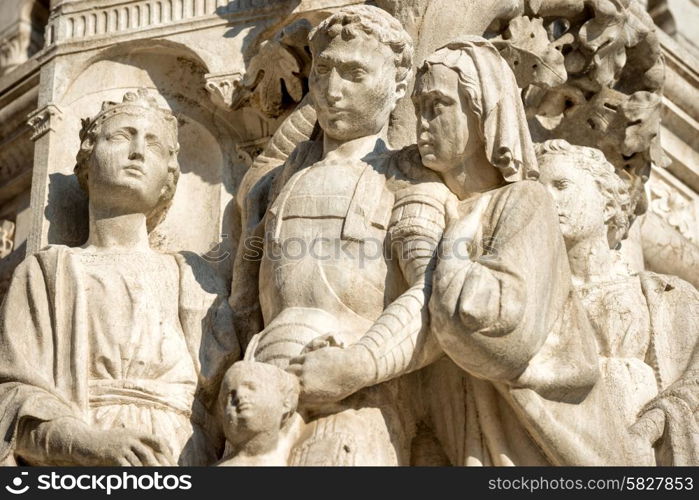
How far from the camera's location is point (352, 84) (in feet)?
27.8

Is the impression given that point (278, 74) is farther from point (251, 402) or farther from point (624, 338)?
point (251, 402)

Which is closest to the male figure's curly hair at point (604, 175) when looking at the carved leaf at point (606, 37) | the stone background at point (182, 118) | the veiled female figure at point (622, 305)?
the veiled female figure at point (622, 305)

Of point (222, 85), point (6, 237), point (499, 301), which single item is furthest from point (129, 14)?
point (499, 301)

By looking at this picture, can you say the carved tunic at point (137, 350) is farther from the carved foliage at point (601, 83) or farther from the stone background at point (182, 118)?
the carved foliage at point (601, 83)

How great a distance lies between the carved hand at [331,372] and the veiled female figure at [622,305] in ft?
3.99

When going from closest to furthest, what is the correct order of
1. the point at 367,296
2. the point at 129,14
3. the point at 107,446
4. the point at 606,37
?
the point at 107,446 → the point at 367,296 → the point at 606,37 → the point at 129,14

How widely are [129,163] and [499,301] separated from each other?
1.83 m

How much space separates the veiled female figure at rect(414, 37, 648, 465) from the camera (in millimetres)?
7754

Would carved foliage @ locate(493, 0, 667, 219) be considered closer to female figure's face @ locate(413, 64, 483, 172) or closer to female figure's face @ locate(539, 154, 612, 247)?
female figure's face @ locate(539, 154, 612, 247)

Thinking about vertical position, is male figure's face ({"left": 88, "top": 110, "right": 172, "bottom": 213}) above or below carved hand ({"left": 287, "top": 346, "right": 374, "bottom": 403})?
above

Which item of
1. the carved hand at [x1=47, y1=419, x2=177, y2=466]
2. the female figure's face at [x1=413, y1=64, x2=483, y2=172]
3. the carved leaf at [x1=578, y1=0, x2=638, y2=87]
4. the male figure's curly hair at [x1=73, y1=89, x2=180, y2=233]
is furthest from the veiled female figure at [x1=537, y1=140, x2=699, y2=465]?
the carved hand at [x1=47, y1=419, x2=177, y2=466]

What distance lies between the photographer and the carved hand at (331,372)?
7.76 metres

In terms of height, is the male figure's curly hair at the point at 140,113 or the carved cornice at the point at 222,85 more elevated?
the carved cornice at the point at 222,85

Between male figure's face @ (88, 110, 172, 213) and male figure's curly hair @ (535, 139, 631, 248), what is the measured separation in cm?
155
